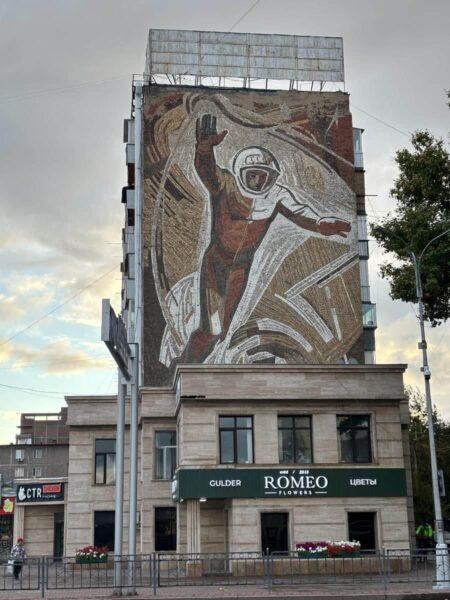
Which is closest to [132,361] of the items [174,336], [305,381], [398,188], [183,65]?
[305,381]

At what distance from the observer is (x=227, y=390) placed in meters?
33.9

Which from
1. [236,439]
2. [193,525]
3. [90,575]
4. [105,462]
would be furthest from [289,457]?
[105,462]

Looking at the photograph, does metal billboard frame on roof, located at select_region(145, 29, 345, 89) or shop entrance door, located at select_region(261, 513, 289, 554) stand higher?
metal billboard frame on roof, located at select_region(145, 29, 345, 89)

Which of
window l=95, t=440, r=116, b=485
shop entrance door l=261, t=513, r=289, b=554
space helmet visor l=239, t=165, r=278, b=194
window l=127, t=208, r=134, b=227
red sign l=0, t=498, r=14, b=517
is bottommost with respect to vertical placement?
shop entrance door l=261, t=513, r=289, b=554

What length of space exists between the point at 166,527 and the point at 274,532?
9044 mm

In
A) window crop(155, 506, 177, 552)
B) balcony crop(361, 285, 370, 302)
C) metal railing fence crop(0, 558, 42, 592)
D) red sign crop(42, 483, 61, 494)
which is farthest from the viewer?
balcony crop(361, 285, 370, 302)

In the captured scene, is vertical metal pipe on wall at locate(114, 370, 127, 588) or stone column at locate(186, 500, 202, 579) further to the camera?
stone column at locate(186, 500, 202, 579)

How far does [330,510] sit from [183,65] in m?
32.0

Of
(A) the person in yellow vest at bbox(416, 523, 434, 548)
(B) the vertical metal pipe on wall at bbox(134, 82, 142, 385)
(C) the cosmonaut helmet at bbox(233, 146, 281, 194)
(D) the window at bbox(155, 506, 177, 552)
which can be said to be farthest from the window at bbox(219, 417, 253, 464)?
(A) the person in yellow vest at bbox(416, 523, 434, 548)

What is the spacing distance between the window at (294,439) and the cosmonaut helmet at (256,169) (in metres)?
19.8

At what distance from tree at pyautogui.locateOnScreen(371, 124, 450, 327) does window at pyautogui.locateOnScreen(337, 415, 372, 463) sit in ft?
18.3

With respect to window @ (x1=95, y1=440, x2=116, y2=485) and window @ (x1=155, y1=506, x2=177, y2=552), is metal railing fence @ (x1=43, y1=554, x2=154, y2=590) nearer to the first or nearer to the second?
window @ (x1=155, y1=506, x2=177, y2=552)

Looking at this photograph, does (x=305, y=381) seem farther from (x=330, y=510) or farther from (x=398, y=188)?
(x=398, y=188)

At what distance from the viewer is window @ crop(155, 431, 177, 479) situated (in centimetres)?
4012
